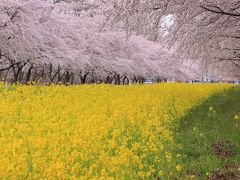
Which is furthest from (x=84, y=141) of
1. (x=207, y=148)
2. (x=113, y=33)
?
(x=113, y=33)

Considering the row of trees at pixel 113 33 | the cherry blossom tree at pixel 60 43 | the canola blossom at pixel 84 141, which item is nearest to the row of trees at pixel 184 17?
the row of trees at pixel 113 33

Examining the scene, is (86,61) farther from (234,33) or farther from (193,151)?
(193,151)

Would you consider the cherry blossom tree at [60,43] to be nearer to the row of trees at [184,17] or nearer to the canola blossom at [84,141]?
the row of trees at [184,17]

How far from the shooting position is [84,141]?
852 cm

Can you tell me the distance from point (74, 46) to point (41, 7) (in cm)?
658

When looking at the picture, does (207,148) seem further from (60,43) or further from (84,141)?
(60,43)

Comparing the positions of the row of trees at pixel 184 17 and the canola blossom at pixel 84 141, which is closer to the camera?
the canola blossom at pixel 84 141

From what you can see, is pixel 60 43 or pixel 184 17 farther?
pixel 60 43

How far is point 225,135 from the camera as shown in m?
11.2

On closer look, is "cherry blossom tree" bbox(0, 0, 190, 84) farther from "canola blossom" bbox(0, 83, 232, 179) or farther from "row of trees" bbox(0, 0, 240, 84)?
"canola blossom" bbox(0, 83, 232, 179)

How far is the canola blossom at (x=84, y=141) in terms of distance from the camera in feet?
23.1

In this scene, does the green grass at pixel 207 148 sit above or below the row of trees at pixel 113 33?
below

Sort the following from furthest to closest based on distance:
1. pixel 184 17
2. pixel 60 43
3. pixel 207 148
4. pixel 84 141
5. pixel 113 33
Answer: pixel 113 33 < pixel 60 43 < pixel 184 17 < pixel 207 148 < pixel 84 141

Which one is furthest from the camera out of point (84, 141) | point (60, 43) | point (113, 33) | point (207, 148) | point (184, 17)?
point (113, 33)
